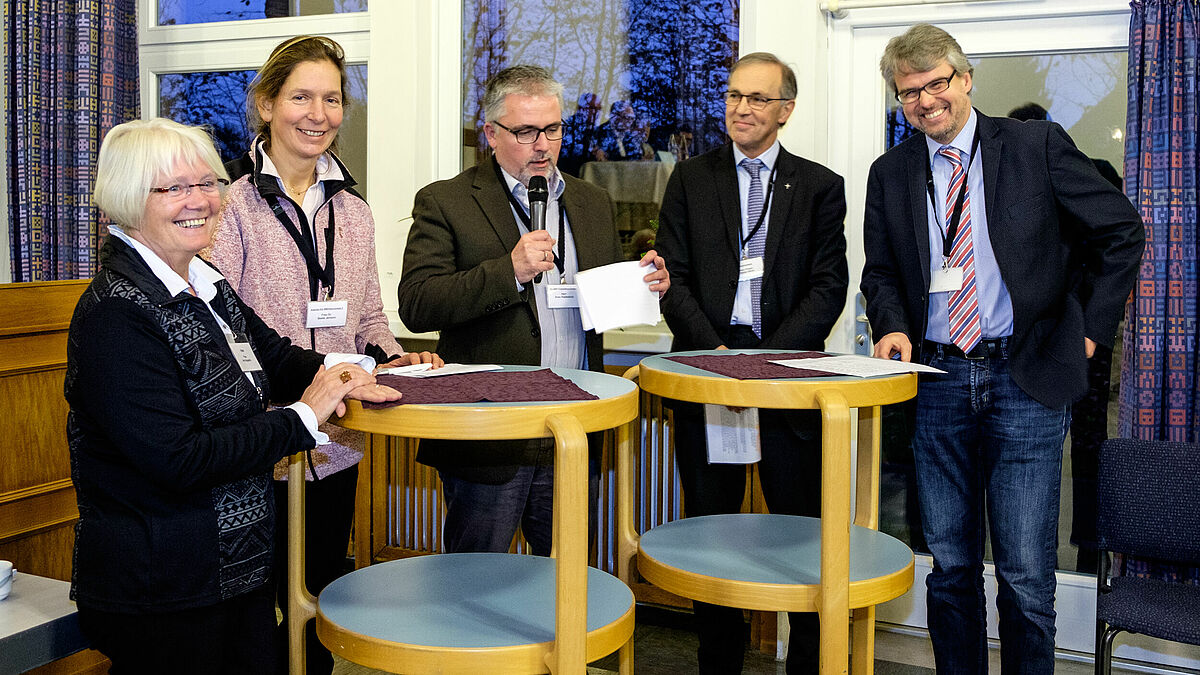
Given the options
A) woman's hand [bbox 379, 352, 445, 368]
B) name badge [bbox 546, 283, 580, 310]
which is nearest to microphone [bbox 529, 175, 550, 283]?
name badge [bbox 546, 283, 580, 310]

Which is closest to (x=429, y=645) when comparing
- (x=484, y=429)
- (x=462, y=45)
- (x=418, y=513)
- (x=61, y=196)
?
(x=484, y=429)

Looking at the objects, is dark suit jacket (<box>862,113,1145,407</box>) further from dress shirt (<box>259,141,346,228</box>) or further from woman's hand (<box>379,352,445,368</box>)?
dress shirt (<box>259,141,346,228</box>)

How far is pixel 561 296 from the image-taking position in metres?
2.39

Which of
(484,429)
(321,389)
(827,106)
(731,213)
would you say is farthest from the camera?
(827,106)

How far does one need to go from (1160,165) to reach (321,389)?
96.8 inches

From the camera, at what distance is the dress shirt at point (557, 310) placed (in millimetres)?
2402

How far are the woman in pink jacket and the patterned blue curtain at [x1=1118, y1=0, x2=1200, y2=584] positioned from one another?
209 cm

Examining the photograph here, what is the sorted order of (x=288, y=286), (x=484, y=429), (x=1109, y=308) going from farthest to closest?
(x=1109, y=308) → (x=288, y=286) → (x=484, y=429)

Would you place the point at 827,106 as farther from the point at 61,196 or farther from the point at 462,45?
the point at 61,196

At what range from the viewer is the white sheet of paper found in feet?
8.54

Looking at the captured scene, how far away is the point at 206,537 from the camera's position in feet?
5.35

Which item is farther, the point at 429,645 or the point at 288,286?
the point at 288,286

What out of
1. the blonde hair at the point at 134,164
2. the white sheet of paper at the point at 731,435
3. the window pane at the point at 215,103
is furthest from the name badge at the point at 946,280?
the window pane at the point at 215,103

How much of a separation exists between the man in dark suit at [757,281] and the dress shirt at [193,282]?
121cm
